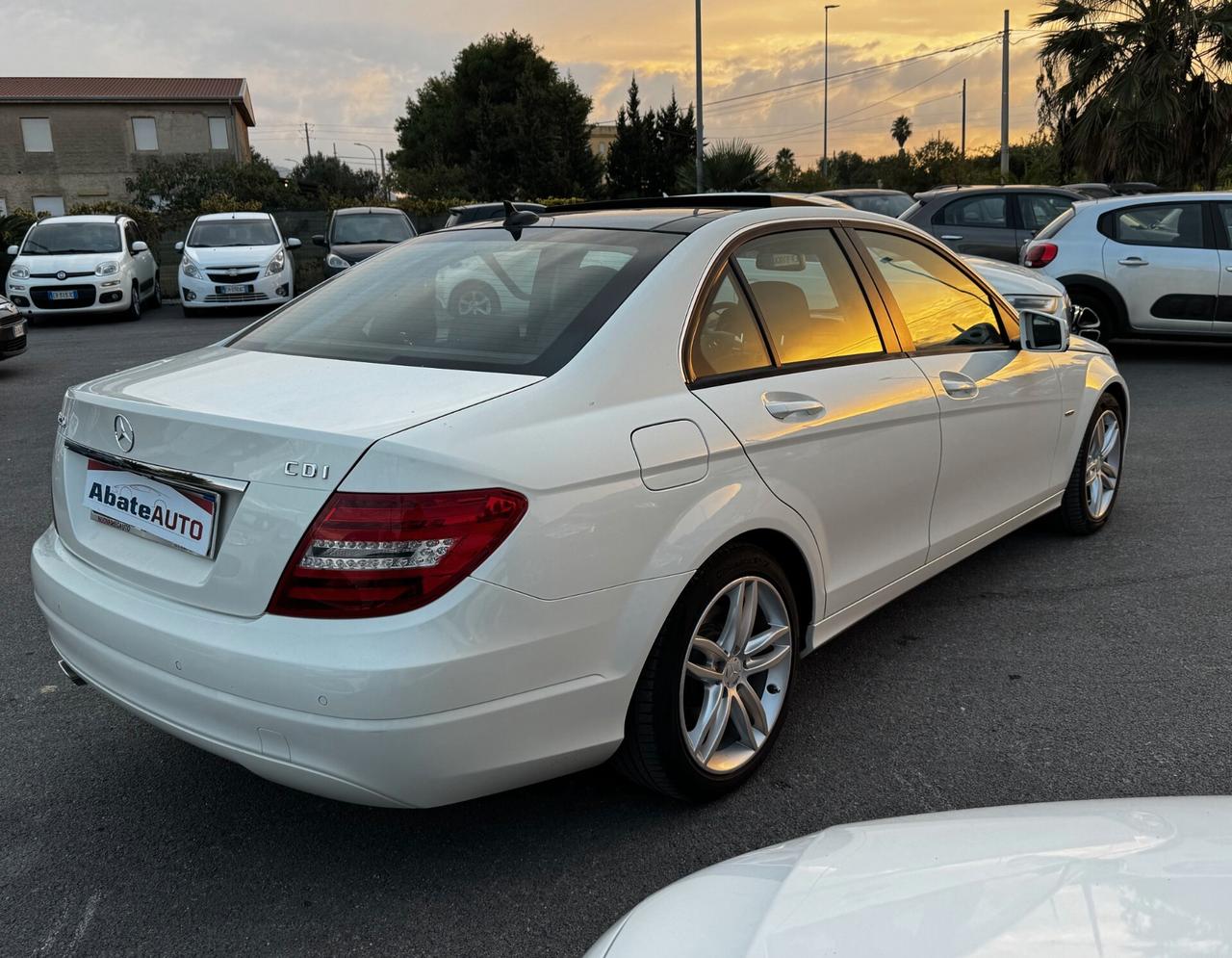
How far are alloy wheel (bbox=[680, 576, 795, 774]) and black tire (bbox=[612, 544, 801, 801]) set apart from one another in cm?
3

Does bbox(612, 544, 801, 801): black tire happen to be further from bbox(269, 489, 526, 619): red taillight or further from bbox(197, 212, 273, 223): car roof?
bbox(197, 212, 273, 223): car roof

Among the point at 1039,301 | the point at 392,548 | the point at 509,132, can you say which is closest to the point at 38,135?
the point at 509,132

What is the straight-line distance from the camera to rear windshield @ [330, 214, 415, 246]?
1778 centimetres

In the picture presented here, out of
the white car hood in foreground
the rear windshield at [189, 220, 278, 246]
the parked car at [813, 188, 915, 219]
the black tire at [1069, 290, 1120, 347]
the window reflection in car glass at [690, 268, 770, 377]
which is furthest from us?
the rear windshield at [189, 220, 278, 246]

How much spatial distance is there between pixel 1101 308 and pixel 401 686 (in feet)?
31.8

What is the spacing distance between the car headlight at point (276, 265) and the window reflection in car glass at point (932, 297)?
1423cm

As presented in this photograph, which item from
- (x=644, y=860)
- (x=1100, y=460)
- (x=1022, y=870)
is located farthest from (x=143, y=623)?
(x=1100, y=460)

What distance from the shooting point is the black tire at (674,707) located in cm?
257

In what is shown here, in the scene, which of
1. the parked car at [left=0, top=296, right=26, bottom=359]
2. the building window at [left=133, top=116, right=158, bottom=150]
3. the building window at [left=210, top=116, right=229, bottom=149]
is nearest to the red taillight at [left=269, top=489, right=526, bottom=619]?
the parked car at [left=0, top=296, right=26, bottom=359]

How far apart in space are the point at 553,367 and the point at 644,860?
3.99ft

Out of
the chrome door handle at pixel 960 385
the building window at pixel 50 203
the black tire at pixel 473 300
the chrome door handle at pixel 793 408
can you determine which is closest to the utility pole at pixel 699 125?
the chrome door handle at pixel 960 385

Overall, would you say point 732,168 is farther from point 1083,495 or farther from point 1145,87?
point 1083,495

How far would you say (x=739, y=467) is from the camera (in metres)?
2.71

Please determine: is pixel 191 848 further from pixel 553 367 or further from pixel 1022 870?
pixel 1022 870
